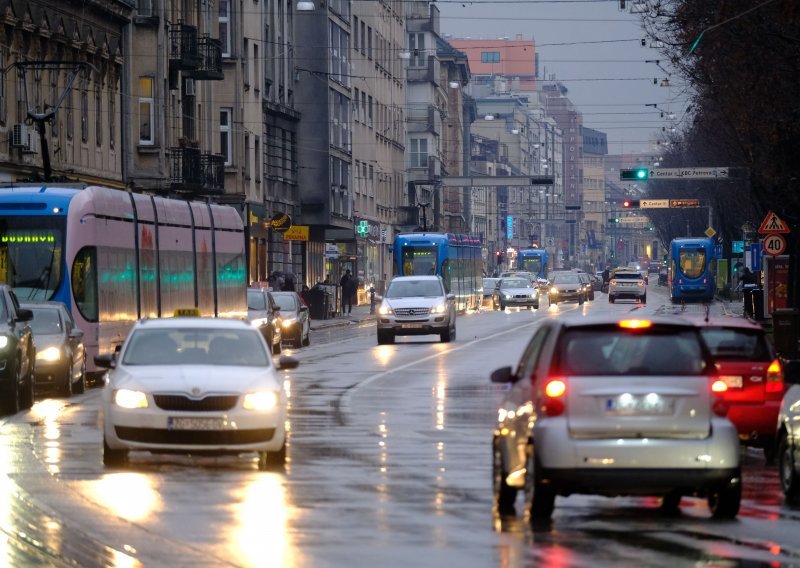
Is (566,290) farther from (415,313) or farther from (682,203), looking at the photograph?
(415,313)

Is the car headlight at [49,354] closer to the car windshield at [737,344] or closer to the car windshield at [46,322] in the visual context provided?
the car windshield at [46,322]

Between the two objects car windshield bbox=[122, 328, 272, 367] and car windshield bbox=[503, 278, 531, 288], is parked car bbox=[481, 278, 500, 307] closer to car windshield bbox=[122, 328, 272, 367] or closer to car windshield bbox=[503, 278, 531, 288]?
car windshield bbox=[503, 278, 531, 288]

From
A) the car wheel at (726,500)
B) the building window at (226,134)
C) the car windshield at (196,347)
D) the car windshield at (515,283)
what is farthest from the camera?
the car windshield at (515,283)

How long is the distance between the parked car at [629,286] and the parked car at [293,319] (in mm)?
48605

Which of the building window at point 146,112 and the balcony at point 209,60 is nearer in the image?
the building window at point 146,112

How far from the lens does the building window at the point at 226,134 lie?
Result: 74500 millimetres

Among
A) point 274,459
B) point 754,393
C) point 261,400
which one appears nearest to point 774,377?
point 754,393

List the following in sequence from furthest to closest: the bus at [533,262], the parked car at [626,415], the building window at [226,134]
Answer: the bus at [533,262] → the building window at [226,134] → the parked car at [626,415]

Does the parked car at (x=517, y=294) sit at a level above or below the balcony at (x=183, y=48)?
below

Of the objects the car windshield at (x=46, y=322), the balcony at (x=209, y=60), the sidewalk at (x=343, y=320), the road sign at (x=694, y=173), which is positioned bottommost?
the sidewalk at (x=343, y=320)

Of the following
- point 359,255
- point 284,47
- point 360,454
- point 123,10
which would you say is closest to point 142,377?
point 360,454

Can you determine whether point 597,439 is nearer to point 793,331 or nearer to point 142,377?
point 142,377

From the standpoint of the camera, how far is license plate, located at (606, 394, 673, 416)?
1390 cm

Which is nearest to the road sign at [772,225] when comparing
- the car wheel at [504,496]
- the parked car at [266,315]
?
the parked car at [266,315]
